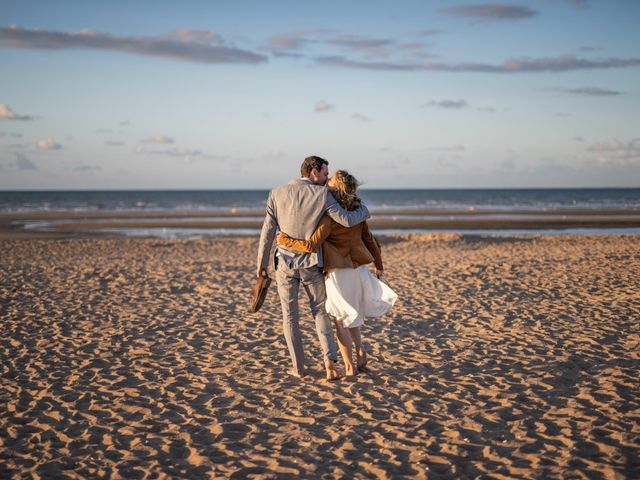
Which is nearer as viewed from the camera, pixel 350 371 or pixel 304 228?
pixel 304 228

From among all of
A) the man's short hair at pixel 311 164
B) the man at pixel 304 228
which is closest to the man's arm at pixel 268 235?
the man at pixel 304 228

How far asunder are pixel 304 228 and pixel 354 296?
0.82 metres

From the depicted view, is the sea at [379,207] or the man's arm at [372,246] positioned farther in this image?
the sea at [379,207]

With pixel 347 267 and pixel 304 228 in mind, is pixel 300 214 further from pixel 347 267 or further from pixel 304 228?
pixel 347 267

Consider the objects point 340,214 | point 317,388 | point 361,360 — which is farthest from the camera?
point 361,360

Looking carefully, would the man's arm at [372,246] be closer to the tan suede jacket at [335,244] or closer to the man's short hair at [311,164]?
the tan suede jacket at [335,244]

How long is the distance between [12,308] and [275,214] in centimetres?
598

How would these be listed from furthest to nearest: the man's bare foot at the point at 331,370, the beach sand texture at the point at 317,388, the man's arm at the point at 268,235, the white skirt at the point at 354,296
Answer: the man's bare foot at the point at 331,370, the white skirt at the point at 354,296, the man's arm at the point at 268,235, the beach sand texture at the point at 317,388

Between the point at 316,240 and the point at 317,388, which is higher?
the point at 316,240

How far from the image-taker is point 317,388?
18.0 feet

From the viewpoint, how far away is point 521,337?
7246 millimetres

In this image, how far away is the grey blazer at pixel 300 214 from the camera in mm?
5266

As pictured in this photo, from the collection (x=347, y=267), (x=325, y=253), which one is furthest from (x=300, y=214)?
(x=347, y=267)

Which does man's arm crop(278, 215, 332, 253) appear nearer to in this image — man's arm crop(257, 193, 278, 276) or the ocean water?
man's arm crop(257, 193, 278, 276)
